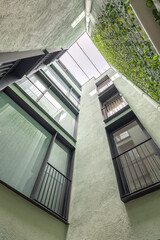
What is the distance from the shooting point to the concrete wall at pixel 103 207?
2555 mm

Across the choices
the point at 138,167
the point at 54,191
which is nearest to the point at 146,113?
the point at 138,167

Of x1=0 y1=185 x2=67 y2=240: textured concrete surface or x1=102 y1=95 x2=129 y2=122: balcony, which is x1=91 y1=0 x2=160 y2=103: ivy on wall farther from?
x1=102 y1=95 x2=129 y2=122: balcony

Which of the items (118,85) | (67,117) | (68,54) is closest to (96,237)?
(67,117)

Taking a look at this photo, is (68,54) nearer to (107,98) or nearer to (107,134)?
(107,98)

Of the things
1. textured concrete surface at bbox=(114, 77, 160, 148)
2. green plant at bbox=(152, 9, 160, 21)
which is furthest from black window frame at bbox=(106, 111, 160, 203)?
green plant at bbox=(152, 9, 160, 21)

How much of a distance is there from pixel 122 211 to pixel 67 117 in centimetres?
534

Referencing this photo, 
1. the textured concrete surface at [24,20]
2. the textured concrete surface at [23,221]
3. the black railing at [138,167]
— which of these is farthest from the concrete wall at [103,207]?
the textured concrete surface at [24,20]

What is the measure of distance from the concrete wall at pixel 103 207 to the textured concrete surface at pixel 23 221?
57 cm

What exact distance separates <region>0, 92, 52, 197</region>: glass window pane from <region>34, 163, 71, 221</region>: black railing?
31 cm

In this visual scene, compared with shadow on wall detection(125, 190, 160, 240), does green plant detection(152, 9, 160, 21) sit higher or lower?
higher

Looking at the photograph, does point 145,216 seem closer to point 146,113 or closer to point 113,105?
point 146,113

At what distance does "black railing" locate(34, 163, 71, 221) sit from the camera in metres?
3.59

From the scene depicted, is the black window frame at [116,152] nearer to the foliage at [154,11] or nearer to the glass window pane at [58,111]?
the glass window pane at [58,111]

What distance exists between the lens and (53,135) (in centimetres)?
549
